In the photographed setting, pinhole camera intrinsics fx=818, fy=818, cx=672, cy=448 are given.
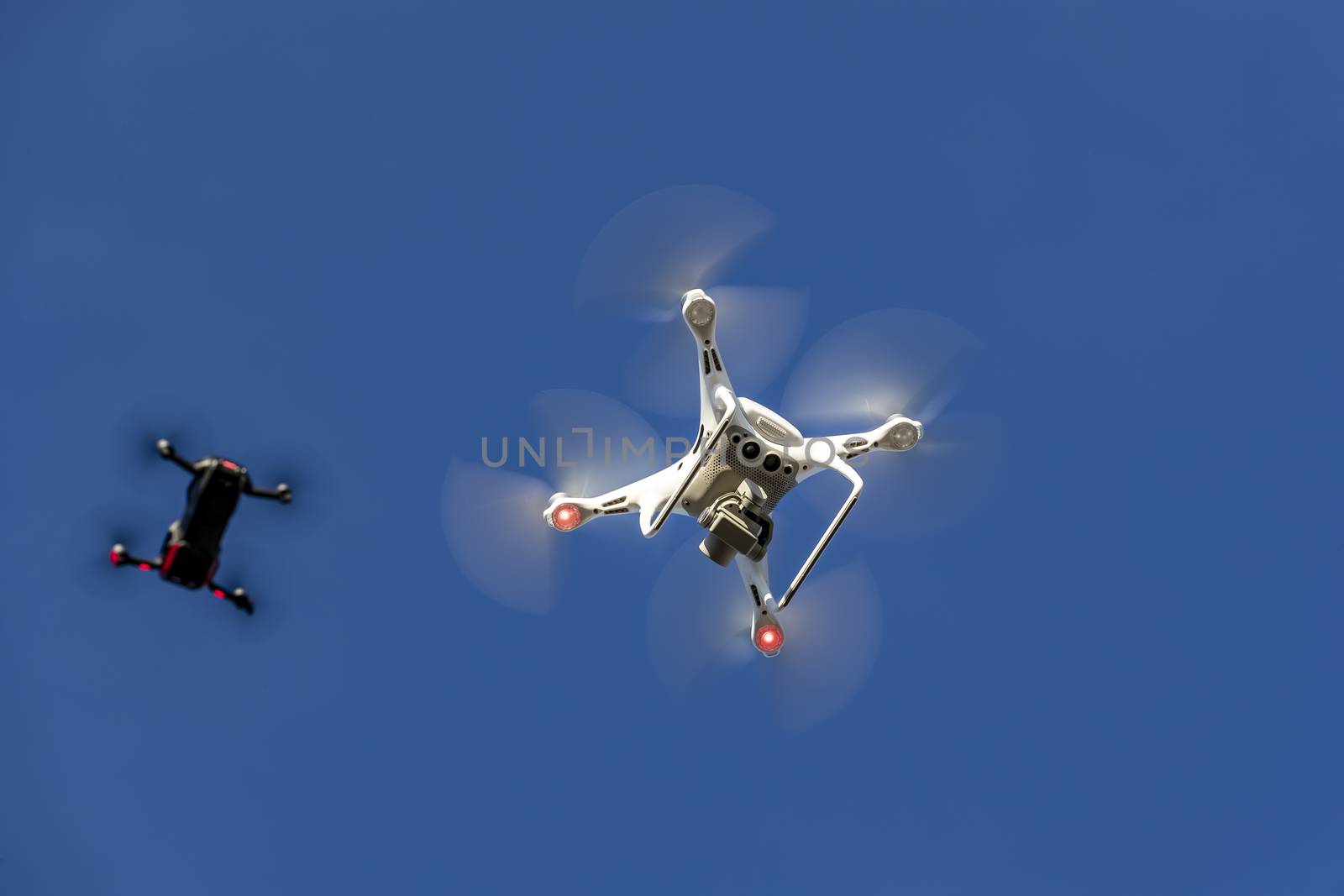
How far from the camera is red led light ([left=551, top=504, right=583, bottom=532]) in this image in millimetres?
9914

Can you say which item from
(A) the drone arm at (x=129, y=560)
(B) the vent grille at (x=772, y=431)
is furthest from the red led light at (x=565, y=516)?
(A) the drone arm at (x=129, y=560)

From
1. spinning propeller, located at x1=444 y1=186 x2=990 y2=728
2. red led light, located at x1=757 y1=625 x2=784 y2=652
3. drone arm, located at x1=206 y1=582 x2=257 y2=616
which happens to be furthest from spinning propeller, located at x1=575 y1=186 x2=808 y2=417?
drone arm, located at x1=206 y1=582 x2=257 y2=616

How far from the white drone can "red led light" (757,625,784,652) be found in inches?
0.4

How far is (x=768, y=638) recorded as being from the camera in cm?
1016

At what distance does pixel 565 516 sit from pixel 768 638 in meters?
2.93

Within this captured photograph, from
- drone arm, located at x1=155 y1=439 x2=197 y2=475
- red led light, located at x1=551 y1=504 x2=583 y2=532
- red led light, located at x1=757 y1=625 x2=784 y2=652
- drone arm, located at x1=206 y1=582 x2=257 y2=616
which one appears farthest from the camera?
red led light, located at x1=757 y1=625 x2=784 y2=652

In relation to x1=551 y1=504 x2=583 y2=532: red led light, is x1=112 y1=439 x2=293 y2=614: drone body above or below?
below

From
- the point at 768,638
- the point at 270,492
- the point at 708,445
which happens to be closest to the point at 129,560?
the point at 270,492

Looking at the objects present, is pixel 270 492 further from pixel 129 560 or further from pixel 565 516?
pixel 565 516

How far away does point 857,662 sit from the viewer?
Answer: 34.5 ft

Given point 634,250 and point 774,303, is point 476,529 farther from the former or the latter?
point 774,303

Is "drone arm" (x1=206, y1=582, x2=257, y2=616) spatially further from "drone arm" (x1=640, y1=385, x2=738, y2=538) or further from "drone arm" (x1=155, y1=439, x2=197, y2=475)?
"drone arm" (x1=640, y1=385, x2=738, y2=538)

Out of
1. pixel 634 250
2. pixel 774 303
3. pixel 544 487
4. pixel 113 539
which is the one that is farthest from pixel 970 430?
pixel 113 539

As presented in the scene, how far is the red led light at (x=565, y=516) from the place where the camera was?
9.91 meters
